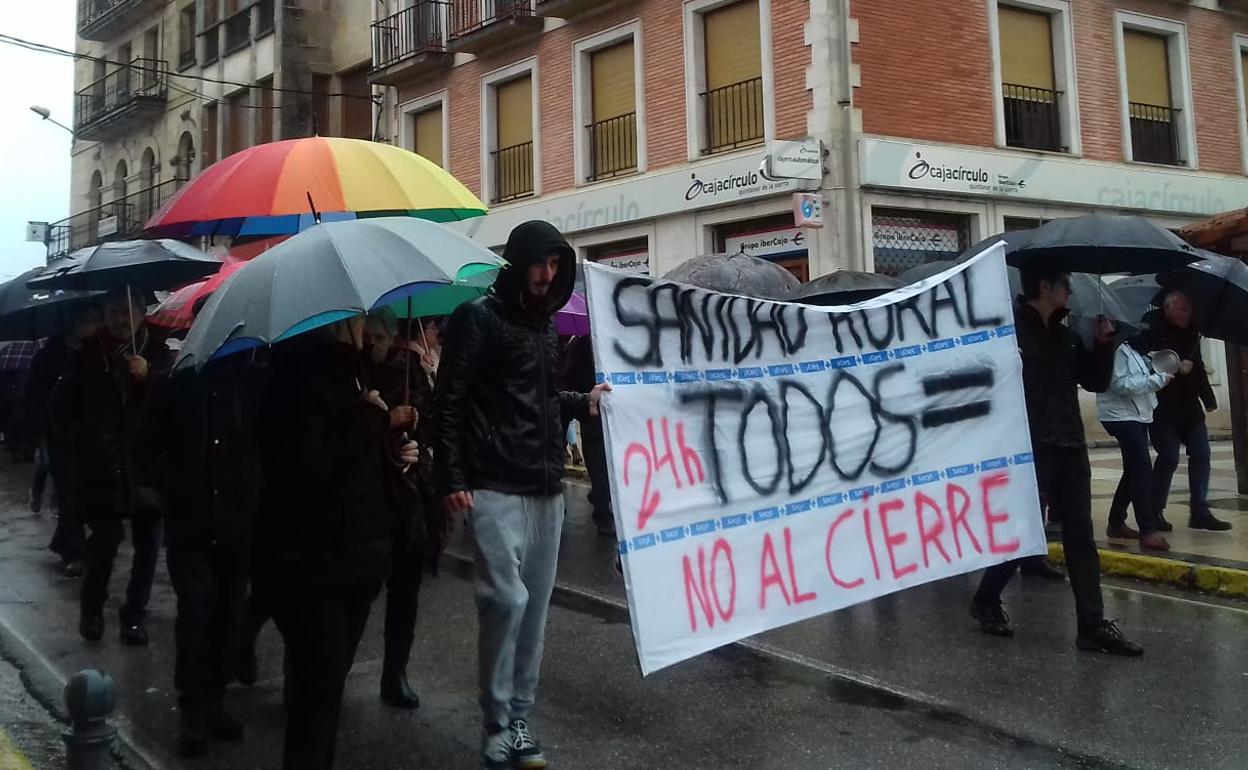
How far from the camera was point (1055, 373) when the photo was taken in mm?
5785

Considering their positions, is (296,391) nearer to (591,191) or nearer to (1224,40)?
(591,191)

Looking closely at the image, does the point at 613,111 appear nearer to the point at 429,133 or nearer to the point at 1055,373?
the point at 429,133

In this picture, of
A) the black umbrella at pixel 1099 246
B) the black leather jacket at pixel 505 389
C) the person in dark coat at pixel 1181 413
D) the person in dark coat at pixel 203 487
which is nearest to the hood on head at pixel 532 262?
the black leather jacket at pixel 505 389

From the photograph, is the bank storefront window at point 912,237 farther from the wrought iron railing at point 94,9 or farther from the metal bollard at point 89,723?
the wrought iron railing at point 94,9

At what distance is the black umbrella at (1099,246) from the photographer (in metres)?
6.16

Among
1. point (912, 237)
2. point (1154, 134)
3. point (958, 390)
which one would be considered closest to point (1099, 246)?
point (958, 390)

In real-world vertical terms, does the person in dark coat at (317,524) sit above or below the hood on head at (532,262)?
below

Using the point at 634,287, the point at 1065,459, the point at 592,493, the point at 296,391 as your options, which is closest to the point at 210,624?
the point at 296,391

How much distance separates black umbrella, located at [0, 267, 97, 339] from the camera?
26.9ft

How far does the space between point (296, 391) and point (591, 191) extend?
15505mm

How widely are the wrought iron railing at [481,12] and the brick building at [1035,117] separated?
6384 millimetres

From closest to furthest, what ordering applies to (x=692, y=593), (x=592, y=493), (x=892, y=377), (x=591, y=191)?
(x=692, y=593) < (x=892, y=377) < (x=592, y=493) < (x=591, y=191)

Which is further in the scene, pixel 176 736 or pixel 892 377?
pixel 892 377

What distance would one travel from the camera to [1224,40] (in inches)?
760
